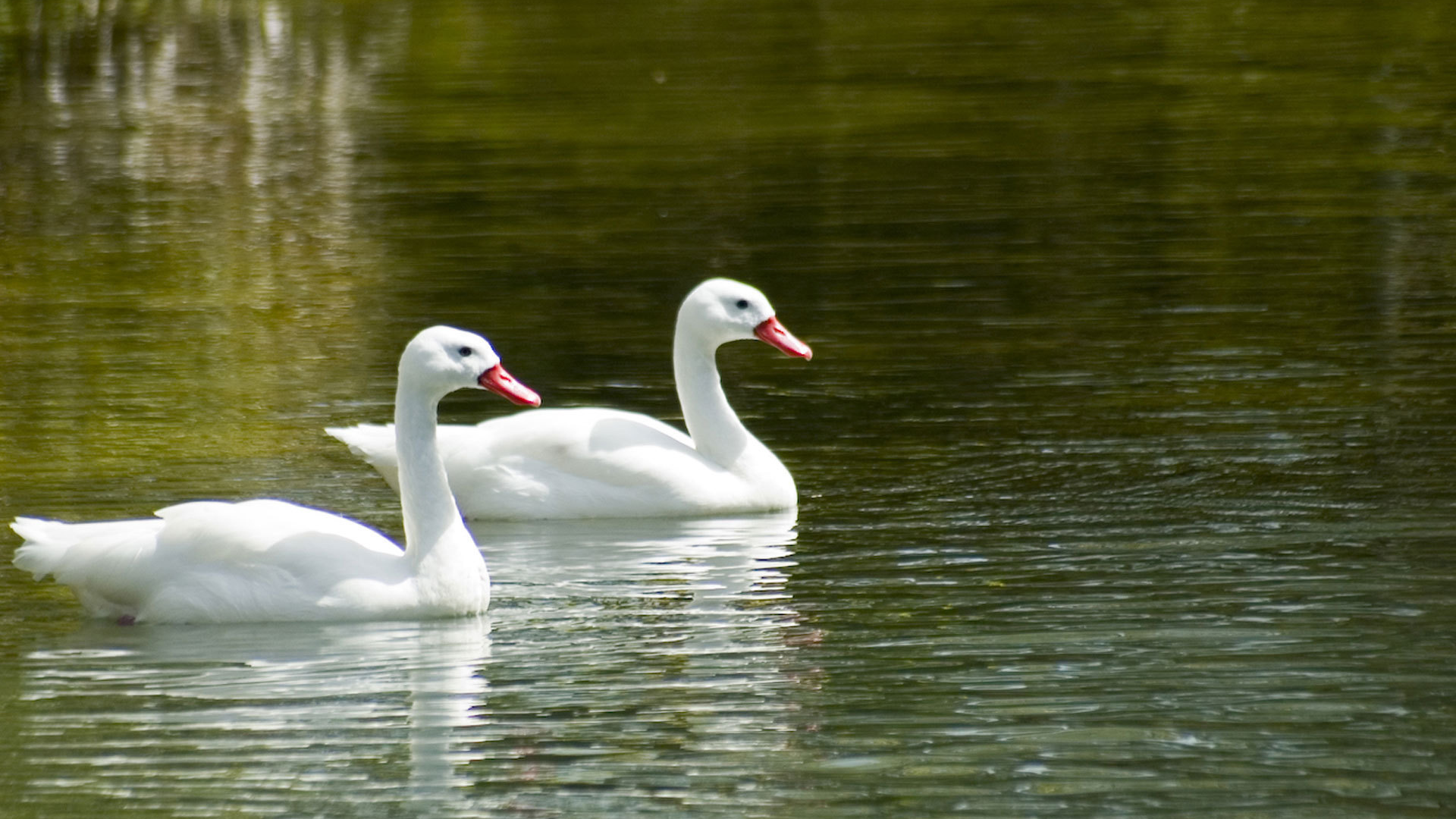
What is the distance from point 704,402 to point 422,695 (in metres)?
3.89

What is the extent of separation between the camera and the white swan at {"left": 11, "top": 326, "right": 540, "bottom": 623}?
32.2 feet

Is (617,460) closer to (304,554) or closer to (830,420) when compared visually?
(830,420)

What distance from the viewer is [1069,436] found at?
12.7 m

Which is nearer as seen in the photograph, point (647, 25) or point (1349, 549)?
point (1349, 549)

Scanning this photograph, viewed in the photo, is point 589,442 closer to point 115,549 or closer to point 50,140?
point 115,549

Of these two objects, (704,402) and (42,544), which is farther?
(704,402)

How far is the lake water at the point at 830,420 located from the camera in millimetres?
7984

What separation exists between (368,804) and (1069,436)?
235 inches

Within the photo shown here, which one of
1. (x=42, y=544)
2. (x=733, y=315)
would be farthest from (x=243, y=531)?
(x=733, y=315)

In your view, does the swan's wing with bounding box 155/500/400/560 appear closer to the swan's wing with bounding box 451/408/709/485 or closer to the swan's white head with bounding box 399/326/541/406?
the swan's white head with bounding box 399/326/541/406

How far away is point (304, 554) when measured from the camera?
9812 millimetres

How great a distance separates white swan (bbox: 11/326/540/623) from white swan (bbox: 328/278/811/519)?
1.81 m

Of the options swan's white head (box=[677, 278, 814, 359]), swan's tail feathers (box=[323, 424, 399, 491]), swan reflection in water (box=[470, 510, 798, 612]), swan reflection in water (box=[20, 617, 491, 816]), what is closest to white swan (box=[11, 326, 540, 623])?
swan reflection in water (box=[20, 617, 491, 816])

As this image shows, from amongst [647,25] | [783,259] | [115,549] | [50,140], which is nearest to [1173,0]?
[647,25]
